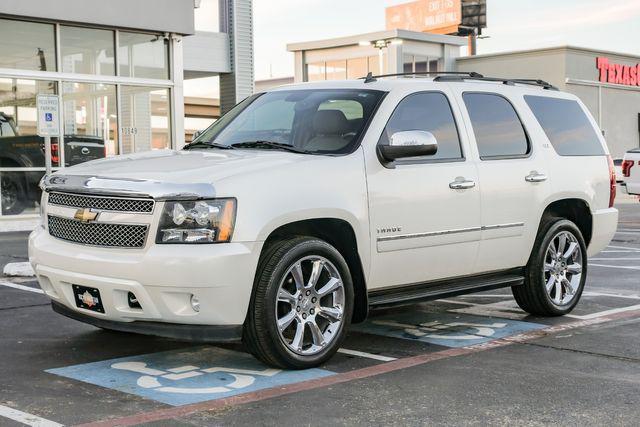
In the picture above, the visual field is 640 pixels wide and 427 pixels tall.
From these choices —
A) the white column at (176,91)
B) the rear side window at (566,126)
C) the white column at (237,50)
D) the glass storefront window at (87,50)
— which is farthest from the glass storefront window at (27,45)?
the rear side window at (566,126)

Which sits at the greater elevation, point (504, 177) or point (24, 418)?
point (504, 177)

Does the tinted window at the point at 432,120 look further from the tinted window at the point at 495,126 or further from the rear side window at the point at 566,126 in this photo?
the rear side window at the point at 566,126

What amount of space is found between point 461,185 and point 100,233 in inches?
103

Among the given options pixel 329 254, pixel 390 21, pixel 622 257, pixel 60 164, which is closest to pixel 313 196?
pixel 329 254

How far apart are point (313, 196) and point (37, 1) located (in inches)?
550

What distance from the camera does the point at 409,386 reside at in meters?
5.26

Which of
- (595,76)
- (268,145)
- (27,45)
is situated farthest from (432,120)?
(595,76)

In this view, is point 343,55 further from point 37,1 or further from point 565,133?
point 565,133

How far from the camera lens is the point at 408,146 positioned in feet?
19.9

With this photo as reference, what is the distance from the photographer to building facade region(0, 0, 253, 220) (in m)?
17.9

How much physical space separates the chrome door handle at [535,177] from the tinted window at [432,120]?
0.78 metres

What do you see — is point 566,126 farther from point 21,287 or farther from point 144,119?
point 144,119

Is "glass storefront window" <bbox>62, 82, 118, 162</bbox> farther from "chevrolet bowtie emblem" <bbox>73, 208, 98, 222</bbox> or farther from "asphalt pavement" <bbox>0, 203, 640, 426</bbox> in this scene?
"chevrolet bowtie emblem" <bbox>73, 208, 98, 222</bbox>

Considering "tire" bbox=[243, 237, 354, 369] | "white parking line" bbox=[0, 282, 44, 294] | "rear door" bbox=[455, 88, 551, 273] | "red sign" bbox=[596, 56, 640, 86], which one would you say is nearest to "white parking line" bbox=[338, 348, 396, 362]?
"tire" bbox=[243, 237, 354, 369]
